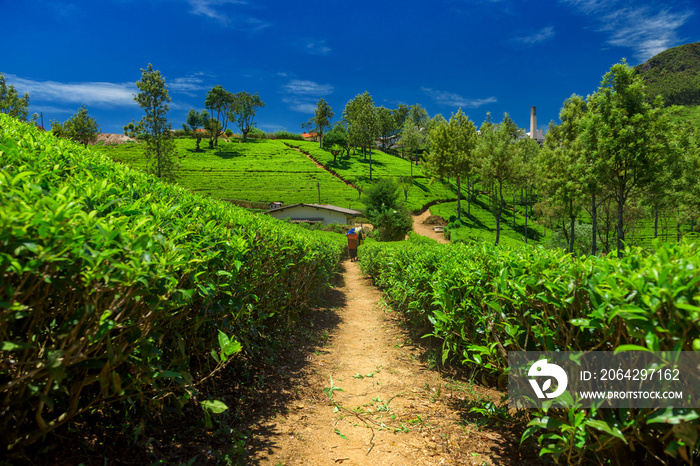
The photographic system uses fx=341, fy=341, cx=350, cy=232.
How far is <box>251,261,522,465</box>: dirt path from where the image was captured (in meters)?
2.85

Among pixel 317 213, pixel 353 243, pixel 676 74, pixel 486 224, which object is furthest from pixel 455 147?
pixel 676 74

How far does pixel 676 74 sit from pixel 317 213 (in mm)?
188915

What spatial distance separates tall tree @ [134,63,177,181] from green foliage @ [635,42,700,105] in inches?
5449

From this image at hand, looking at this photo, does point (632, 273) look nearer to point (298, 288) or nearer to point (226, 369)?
point (226, 369)

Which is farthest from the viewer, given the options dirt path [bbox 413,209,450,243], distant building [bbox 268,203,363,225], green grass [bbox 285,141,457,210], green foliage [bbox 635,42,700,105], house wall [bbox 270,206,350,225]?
green foliage [bbox 635,42,700,105]

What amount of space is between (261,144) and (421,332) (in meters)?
101

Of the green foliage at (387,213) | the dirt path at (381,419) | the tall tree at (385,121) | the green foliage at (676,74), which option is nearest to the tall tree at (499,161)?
the green foliage at (387,213)

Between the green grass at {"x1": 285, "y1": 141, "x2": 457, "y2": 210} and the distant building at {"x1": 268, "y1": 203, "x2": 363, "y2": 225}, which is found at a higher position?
the green grass at {"x1": 285, "y1": 141, "x2": 457, "y2": 210}

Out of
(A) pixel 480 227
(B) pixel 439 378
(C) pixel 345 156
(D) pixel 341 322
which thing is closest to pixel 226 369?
(B) pixel 439 378

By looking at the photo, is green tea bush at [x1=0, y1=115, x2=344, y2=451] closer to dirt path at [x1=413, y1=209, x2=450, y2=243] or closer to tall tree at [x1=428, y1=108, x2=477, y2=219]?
dirt path at [x1=413, y1=209, x2=450, y2=243]

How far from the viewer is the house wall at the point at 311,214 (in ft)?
157

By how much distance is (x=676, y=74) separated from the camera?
148 metres

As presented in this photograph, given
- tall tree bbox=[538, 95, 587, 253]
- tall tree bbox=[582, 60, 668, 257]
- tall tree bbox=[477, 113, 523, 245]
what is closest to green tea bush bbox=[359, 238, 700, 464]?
tall tree bbox=[582, 60, 668, 257]

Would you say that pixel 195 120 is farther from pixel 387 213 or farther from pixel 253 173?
pixel 387 213
